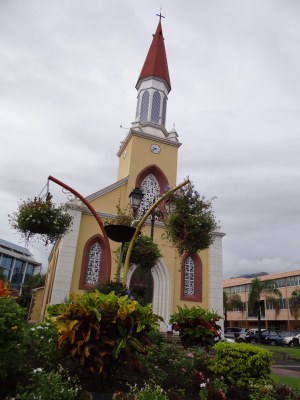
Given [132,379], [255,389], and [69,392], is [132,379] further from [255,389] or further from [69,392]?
[255,389]

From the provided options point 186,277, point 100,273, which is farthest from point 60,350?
point 186,277

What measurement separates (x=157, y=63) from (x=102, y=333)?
24602mm

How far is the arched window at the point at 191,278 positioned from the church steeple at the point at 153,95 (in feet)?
29.2

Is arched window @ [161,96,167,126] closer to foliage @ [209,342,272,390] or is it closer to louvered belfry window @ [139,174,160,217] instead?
louvered belfry window @ [139,174,160,217]

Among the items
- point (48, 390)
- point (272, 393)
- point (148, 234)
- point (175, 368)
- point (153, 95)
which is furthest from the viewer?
point (153, 95)

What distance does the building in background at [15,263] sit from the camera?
273 ft

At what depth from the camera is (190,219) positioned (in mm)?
→ 11258

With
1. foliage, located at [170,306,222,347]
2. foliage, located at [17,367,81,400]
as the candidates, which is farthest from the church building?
foliage, located at [17,367,81,400]

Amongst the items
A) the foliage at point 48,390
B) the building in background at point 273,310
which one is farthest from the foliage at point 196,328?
the building in background at point 273,310

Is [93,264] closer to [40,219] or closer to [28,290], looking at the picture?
[40,219]

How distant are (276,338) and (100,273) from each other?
2318cm

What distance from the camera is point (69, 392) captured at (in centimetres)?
440

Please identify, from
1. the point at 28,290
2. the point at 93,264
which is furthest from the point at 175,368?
the point at 28,290

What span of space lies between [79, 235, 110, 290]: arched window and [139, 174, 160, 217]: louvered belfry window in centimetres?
416
